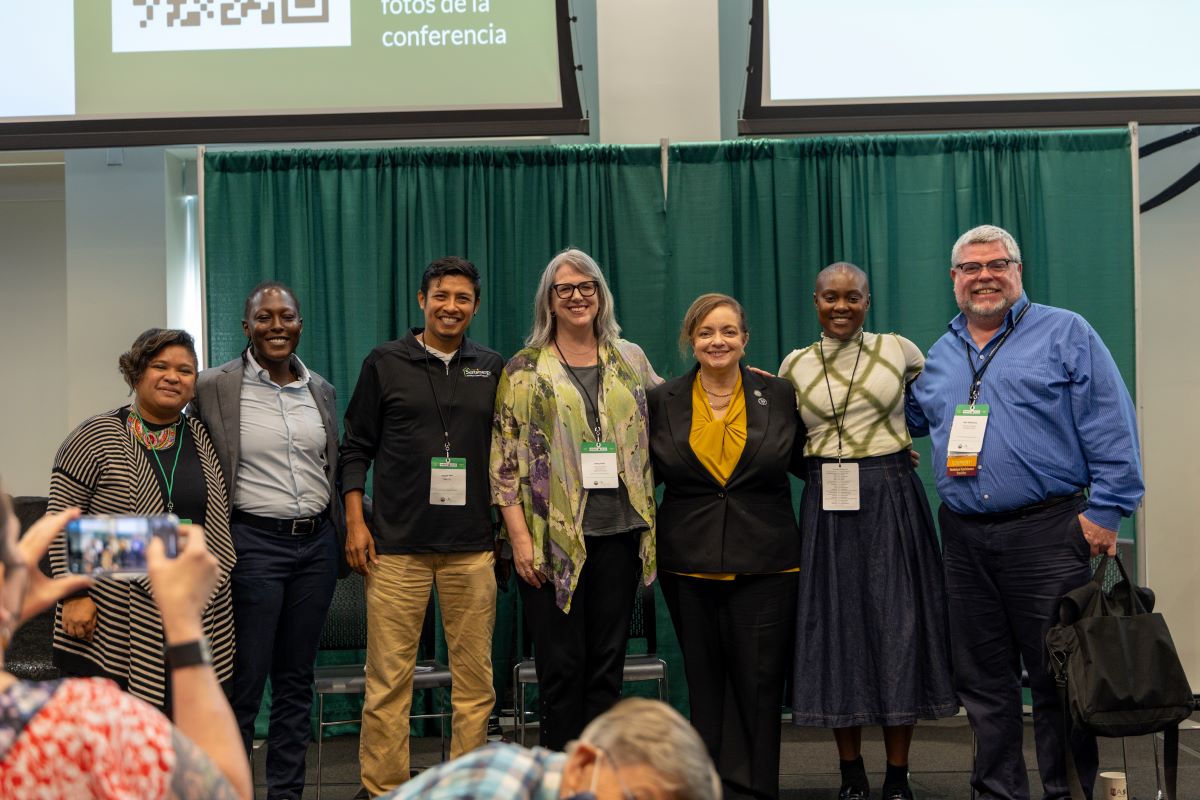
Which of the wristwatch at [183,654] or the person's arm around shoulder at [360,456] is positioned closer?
the wristwatch at [183,654]

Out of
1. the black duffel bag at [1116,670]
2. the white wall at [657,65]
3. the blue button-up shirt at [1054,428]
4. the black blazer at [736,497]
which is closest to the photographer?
the black duffel bag at [1116,670]

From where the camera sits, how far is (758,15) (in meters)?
4.55

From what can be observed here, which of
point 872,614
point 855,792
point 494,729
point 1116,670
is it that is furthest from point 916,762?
point 494,729

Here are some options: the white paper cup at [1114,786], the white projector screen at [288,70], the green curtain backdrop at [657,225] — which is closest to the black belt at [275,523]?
the green curtain backdrop at [657,225]

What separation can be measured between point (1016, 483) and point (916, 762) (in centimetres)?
150

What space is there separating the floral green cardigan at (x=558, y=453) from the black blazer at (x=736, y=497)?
68 mm

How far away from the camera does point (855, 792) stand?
3.49 m

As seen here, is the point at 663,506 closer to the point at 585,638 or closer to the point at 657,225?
the point at 585,638

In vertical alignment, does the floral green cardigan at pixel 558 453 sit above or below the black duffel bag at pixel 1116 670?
above

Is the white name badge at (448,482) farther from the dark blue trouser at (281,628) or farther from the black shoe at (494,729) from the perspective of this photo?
the black shoe at (494,729)

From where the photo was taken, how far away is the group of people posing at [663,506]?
10.5 feet

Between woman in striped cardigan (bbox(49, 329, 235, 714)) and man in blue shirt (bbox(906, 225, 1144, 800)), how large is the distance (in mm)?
2143

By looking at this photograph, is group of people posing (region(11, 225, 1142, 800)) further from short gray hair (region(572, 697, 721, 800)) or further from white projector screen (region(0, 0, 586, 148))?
short gray hair (region(572, 697, 721, 800))

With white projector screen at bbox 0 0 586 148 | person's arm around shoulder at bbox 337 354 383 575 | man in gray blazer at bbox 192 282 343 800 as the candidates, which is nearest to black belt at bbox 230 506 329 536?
man in gray blazer at bbox 192 282 343 800
